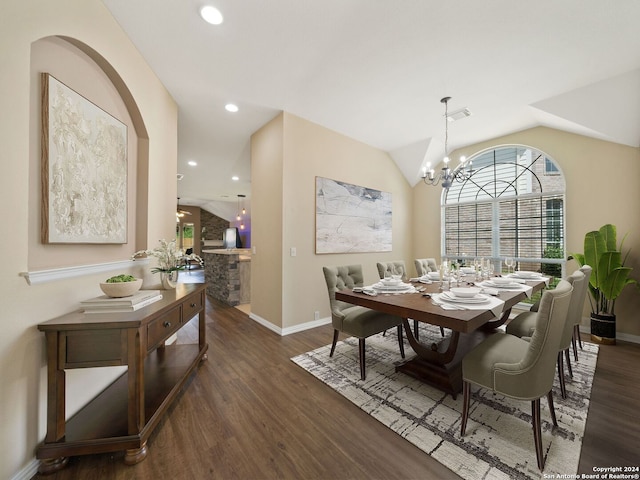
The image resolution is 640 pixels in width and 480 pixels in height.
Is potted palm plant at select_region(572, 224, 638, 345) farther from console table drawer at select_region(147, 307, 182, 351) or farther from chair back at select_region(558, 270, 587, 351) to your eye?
console table drawer at select_region(147, 307, 182, 351)

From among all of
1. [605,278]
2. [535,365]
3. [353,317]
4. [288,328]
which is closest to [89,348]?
[353,317]

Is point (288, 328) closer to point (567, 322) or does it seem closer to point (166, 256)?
point (166, 256)

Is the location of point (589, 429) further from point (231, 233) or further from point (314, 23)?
point (231, 233)

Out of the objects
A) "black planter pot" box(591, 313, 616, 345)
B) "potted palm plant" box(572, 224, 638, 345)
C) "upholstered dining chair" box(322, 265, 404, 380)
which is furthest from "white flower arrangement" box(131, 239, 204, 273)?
"black planter pot" box(591, 313, 616, 345)

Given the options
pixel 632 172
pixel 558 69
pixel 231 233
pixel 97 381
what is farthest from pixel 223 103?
pixel 231 233

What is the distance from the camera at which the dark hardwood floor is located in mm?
1354

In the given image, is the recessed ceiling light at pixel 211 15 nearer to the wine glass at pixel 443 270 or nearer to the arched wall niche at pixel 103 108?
the arched wall niche at pixel 103 108

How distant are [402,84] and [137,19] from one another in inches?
103

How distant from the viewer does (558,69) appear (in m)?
2.66

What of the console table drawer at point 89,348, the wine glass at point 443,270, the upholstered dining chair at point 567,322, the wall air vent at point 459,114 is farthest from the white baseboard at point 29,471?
the wall air vent at point 459,114

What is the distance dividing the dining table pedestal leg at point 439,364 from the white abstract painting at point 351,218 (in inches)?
77.5

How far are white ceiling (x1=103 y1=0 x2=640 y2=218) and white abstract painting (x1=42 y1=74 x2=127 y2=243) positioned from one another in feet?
3.06

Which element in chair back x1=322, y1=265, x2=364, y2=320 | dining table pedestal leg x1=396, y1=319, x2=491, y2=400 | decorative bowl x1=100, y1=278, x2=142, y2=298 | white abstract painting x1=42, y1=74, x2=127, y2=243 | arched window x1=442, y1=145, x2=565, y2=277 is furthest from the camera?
arched window x1=442, y1=145, x2=565, y2=277

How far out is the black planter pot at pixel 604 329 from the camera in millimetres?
3029
